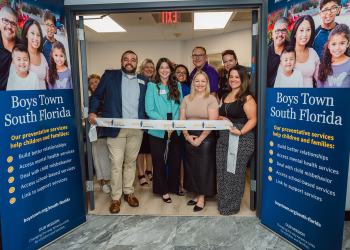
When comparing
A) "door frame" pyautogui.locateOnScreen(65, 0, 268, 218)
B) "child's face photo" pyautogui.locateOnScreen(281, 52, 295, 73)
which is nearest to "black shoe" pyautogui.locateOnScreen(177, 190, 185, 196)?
"door frame" pyautogui.locateOnScreen(65, 0, 268, 218)

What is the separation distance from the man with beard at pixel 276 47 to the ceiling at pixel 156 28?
293 cm

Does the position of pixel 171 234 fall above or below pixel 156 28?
below

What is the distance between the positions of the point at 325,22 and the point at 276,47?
1.63 ft

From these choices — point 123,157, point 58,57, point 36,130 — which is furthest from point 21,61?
point 123,157

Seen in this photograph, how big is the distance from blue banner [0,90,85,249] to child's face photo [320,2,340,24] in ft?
7.33

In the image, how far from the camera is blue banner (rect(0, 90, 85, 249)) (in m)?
2.07

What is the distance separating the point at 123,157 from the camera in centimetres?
312

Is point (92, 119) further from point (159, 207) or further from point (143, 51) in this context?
point (143, 51)

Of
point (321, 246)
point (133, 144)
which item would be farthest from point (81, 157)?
point (321, 246)

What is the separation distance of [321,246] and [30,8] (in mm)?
2961

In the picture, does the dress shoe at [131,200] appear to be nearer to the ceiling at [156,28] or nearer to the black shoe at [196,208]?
the black shoe at [196,208]

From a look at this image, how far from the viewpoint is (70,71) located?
2662 mm

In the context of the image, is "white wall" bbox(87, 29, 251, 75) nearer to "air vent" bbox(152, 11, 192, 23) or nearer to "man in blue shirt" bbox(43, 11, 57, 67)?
"air vent" bbox(152, 11, 192, 23)

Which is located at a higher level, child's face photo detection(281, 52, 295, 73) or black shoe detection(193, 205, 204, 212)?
child's face photo detection(281, 52, 295, 73)
